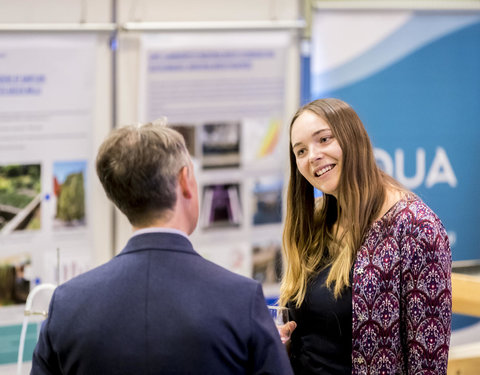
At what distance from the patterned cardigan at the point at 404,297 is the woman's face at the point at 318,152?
0.22 metres

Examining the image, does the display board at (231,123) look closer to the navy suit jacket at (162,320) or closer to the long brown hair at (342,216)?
the long brown hair at (342,216)

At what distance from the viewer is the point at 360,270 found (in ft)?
6.00

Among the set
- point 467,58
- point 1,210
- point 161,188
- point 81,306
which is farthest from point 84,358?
point 467,58

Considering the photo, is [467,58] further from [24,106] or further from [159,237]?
[159,237]

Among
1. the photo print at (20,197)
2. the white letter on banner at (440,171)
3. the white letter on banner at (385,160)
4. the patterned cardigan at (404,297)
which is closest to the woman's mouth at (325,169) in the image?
the patterned cardigan at (404,297)

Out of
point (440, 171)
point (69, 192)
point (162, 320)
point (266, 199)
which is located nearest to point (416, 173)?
point (440, 171)

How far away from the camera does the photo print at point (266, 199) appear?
4.00m

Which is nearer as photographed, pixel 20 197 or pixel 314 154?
pixel 314 154

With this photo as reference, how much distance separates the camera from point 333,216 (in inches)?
84.6

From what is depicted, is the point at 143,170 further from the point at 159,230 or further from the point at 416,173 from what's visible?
the point at 416,173

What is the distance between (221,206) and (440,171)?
147 cm

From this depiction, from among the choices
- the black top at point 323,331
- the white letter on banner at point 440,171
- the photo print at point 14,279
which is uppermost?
the white letter on banner at point 440,171

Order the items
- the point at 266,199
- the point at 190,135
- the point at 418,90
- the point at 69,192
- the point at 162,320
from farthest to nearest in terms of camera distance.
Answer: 1. the point at 418,90
2. the point at 266,199
3. the point at 190,135
4. the point at 69,192
5. the point at 162,320

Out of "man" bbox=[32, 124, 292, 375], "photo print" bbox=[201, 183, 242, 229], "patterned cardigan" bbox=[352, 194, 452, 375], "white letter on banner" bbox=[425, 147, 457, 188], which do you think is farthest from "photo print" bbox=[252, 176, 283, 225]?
"man" bbox=[32, 124, 292, 375]
